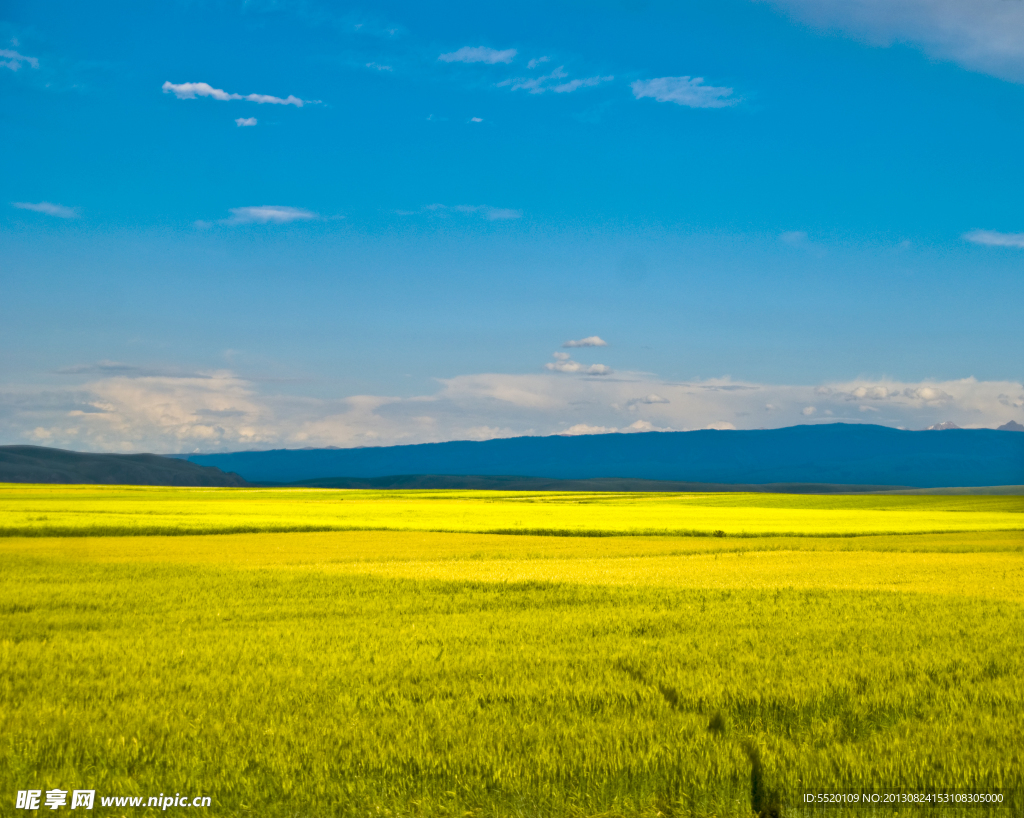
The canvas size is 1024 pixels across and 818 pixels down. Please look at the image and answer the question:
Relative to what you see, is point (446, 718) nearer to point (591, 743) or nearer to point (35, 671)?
point (591, 743)

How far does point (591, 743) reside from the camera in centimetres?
749

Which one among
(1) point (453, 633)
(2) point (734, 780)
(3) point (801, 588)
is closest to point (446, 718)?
(2) point (734, 780)

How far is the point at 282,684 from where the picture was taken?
9.87 metres

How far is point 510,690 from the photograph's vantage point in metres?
9.36

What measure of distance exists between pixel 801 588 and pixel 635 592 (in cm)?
447

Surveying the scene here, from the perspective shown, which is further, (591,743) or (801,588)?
(801,588)

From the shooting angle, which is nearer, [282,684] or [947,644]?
[282,684]

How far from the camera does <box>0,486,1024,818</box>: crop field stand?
21.9 feet

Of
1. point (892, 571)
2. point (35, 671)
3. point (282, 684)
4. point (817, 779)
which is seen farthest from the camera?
point (892, 571)

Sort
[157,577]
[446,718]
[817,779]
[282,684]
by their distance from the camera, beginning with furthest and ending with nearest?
[157,577] < [282,684] < [446,718] < [817,779]

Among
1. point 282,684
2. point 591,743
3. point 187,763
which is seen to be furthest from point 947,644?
point 187,763

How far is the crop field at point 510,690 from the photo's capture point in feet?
21.9

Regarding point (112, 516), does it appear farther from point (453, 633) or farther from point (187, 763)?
point (187, 763)

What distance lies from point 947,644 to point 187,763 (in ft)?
36.8
